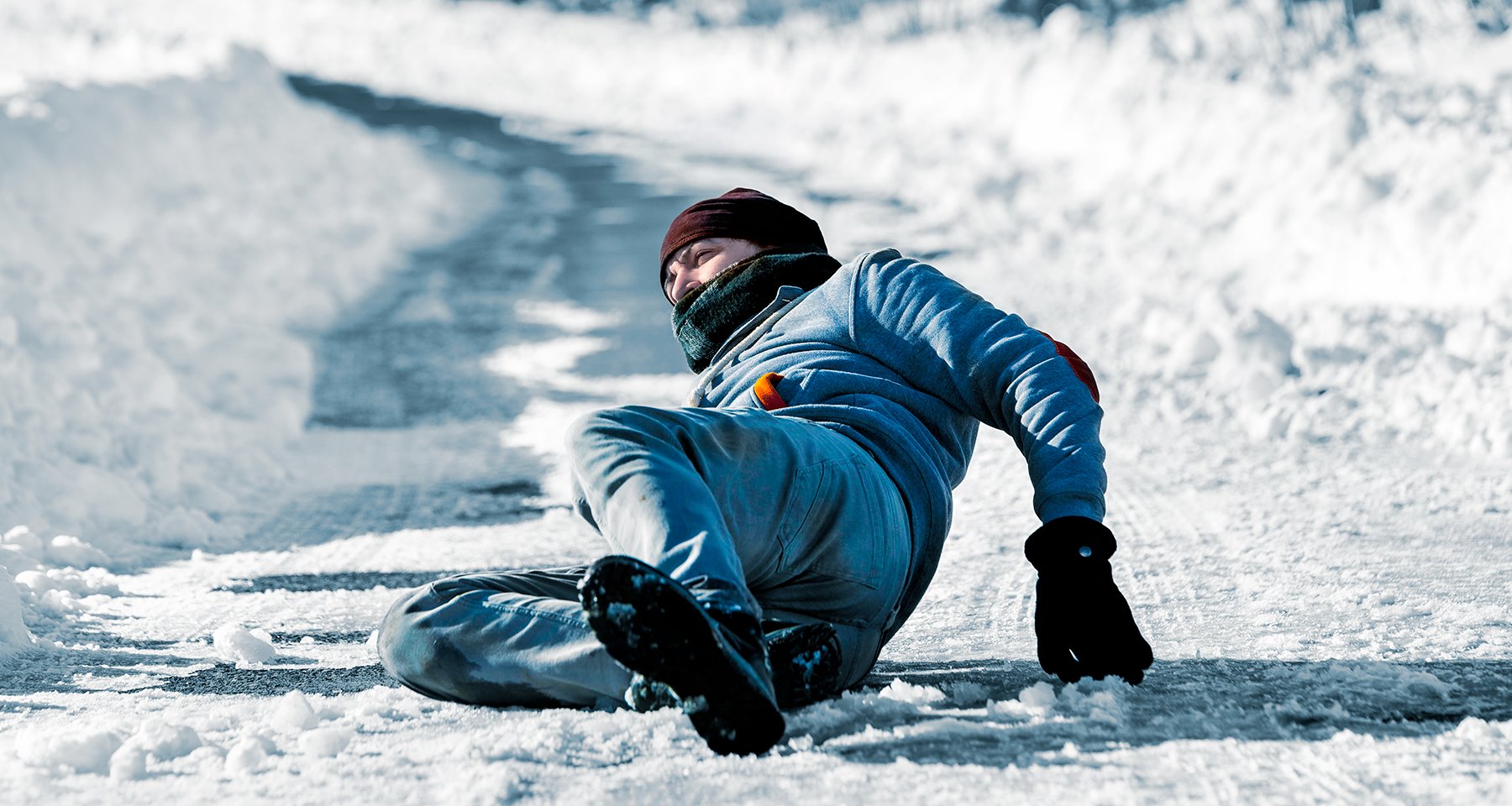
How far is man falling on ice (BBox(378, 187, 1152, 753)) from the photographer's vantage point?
1691mm

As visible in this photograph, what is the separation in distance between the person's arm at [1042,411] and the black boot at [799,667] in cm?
29

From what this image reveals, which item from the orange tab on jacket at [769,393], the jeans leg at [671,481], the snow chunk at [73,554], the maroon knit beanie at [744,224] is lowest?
the snow chunk at [73,554]

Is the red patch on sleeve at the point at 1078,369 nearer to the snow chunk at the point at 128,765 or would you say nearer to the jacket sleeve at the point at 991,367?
the jacket sleeve at the point at 991,367

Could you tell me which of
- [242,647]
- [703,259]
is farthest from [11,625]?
[703,259]

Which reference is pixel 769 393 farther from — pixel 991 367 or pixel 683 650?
pixel 683 650

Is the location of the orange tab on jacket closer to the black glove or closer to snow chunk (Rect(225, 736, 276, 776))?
the black glove

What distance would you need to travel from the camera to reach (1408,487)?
3566 mm

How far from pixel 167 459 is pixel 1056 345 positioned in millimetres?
2685

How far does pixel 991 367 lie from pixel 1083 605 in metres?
0.39

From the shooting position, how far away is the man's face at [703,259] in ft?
8.57

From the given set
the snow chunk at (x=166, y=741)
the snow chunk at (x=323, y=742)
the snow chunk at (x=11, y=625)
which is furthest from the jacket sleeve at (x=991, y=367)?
the snow chunk at (x=11, y=625)

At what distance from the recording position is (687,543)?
1.78 m

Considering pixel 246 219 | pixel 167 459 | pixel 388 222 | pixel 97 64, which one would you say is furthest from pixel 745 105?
pixel 167 459

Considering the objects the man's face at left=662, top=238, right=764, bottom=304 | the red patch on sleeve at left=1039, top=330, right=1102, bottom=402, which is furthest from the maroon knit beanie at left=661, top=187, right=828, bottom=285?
the red patch on sleeve at left=1039, top=330, right=1102, bottom=402
